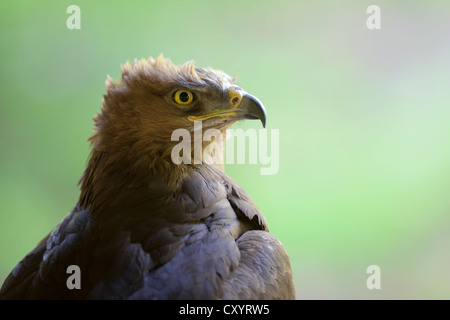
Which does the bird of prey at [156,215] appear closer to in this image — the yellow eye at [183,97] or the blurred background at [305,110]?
the yellow eye at [183,97]

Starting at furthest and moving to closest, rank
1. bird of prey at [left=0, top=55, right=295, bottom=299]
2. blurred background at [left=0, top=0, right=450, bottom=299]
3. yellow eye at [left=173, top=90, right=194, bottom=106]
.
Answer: blurred background at [left=0, top=0, right=450, bottom=299] → yellow eye at [left=173, top=90, right=194, bottom=106] → bird of prey at [left=0, top=55, right=295, bottom=299]

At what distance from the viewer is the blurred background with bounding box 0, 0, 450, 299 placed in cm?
285

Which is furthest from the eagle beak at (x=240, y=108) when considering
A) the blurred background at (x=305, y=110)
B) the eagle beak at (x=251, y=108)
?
the blurred background at (x=305, y=110)

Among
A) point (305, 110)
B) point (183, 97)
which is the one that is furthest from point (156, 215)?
point (305, 110)

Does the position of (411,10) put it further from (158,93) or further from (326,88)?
(158,93)

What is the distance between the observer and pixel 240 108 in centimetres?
170

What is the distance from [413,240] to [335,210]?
516 millimetres

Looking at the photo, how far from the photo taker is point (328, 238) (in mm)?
2939

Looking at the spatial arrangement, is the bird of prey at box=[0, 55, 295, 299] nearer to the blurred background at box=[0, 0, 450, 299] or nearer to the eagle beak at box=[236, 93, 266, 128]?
the eagle beak at box=[236, 93, 266, 128]

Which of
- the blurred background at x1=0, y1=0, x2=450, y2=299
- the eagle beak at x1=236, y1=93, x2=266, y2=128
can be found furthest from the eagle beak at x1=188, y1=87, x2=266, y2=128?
the blurred background at x1=0, y1=0, x2=450, y2=299

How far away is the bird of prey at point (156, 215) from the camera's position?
149 centimetres

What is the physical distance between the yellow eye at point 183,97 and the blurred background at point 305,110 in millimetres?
1191

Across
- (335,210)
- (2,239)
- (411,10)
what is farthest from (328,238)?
(2,239)

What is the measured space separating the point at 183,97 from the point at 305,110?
1411mm
